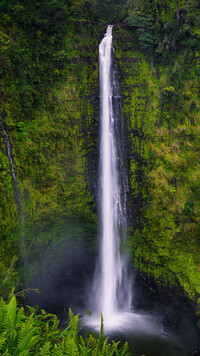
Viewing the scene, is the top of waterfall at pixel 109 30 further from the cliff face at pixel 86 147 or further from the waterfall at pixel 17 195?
the waterfall at pixel 17 195

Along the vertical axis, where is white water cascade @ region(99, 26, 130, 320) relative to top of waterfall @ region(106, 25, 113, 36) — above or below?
below

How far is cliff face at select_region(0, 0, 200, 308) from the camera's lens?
1125 centimetres

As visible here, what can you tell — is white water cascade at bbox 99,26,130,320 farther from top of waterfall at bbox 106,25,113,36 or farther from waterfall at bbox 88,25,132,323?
top of waterfall at bbox 106,25,113,36

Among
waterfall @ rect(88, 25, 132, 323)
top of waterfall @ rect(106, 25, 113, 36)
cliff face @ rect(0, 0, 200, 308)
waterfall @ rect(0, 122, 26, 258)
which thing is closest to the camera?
waterfall @ rect(0, 122, 26, 258)

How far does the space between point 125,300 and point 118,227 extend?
12.8ft

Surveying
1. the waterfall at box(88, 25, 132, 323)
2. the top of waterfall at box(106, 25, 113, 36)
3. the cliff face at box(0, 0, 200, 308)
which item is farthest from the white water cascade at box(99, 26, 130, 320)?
the top of waterfall at box(106, 25, 113, 36)

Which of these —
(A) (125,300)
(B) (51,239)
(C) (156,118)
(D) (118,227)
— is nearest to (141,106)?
(C) (156,118)

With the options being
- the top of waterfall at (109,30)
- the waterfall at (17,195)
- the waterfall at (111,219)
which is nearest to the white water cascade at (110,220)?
the waterfall at (111,219)

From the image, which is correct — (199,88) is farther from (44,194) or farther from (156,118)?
(44,194)

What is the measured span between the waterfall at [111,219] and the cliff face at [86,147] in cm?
53

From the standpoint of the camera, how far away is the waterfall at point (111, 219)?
1254cm

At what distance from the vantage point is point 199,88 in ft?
45.0

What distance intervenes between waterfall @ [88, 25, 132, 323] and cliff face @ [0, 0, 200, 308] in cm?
53

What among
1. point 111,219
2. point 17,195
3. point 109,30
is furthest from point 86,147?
point 109,30
